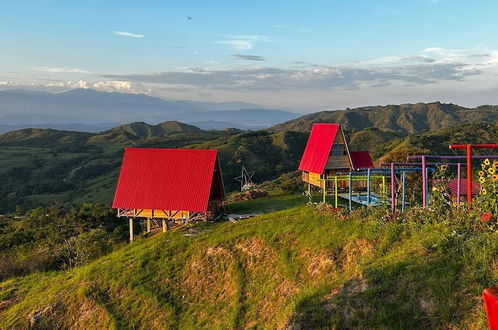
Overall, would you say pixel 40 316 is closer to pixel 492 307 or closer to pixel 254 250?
pixel 254 250

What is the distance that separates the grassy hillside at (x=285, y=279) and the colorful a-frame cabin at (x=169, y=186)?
316 centimetres

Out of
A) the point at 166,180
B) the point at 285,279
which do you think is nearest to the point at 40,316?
the point at 285,279

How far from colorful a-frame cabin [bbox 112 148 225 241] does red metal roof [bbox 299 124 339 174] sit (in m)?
10.6

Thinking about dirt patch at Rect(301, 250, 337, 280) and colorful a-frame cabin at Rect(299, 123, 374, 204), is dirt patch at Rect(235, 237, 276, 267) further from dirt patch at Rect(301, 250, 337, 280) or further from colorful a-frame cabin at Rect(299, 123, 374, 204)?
colorful a-frame cabin at Rect(299, 123, 374, 204)

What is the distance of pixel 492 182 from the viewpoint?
32.8 feet

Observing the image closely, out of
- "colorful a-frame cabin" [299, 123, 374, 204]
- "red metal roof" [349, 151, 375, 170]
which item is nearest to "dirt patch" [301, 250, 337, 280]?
"colorful a-frame cabin" [299, 123, 374, 204]

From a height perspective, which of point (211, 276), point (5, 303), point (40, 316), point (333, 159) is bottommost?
point (5, 303)

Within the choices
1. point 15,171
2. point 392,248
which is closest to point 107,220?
point 392,248

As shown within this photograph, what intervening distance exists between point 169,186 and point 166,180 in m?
0.66

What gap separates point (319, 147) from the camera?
3612 cm

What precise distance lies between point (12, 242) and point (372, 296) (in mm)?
41070

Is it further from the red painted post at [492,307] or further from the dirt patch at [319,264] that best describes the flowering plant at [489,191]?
the red painted post at [492,307]

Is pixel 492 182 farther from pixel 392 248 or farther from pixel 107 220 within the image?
pixel 107 220

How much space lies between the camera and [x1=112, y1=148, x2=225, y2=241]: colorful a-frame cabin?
88.9 ft
